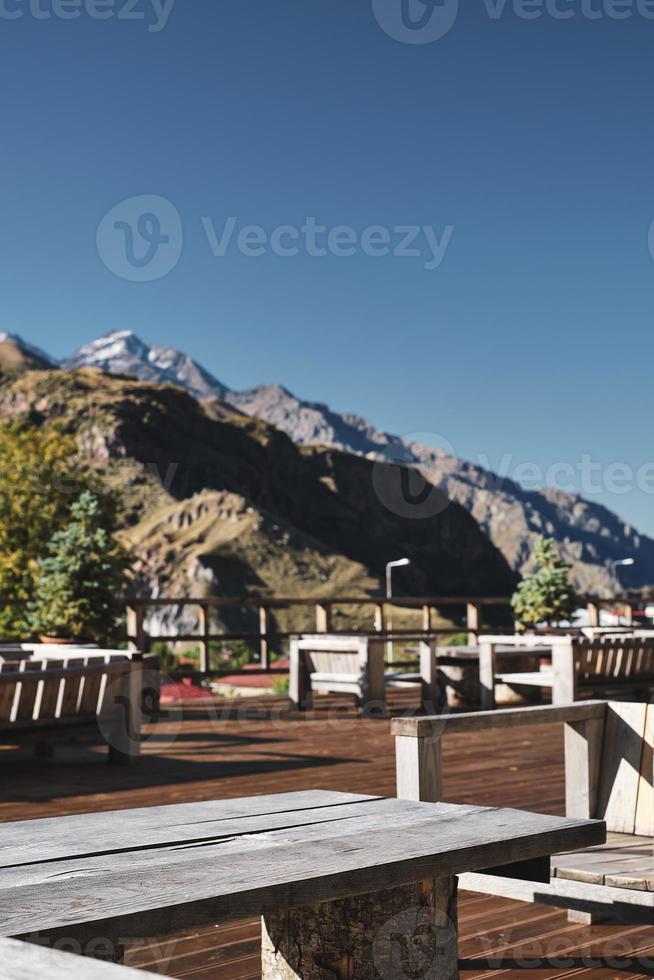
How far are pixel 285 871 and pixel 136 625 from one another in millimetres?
9745

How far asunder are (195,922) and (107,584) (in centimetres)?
1086

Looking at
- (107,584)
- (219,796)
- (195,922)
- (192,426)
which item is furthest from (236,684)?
(192,426)

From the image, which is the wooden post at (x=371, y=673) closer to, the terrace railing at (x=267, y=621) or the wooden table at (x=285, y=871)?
the terrace railing at (x=267, y=621)

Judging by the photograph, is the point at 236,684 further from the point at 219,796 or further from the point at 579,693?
the point at 219,796

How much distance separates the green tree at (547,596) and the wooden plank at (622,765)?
1119cm

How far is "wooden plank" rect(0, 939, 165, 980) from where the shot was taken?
3.69 ft

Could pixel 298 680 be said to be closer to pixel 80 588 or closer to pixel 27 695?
pixel 80 588

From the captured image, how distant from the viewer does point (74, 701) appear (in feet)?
23.6

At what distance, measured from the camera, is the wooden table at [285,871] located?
1.65m

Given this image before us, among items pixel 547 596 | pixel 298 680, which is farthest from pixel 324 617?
pixel 547 596

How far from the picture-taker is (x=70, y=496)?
28.1 metres

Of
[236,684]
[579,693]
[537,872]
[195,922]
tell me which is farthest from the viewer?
[236,684]

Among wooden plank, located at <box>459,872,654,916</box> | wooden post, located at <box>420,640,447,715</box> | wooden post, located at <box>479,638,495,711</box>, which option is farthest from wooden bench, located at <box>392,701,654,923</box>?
wooden post, located at <box>420,640,447,715</box>

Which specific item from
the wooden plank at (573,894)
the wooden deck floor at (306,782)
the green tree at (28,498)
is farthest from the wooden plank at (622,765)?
the green tree at (28,498)
